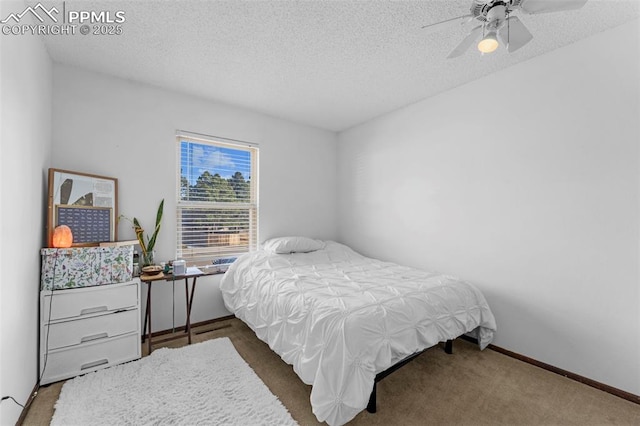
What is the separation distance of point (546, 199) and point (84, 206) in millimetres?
4001

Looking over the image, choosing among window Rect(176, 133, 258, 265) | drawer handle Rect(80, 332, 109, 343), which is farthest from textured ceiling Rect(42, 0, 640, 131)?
drawer handle Rect(80, 332, 109, 343)

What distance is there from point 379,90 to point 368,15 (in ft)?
3.88

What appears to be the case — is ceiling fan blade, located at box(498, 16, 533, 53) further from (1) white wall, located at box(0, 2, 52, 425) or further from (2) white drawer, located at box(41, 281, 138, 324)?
(2) white drawer, located at box(41, 281, 138, 324)

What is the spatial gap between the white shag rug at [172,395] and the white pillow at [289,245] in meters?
1.23

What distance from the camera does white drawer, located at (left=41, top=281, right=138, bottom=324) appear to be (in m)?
2.03

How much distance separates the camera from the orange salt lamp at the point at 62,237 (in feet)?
6.89

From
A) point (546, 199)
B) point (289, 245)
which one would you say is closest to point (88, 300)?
point (289, 245)

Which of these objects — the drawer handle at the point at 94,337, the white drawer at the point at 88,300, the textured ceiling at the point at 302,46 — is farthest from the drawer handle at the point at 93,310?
the textured ceiling at the point at 302,46

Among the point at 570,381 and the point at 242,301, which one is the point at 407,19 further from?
the point at 570,381

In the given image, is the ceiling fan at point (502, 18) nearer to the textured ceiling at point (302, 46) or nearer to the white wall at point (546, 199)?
the textured ceiling at point (302, 46)

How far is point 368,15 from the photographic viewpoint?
6.21 ft

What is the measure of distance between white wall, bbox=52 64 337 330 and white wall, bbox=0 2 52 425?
1.24ft

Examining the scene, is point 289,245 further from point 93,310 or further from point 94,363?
point 94,363

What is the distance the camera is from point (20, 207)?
5.42 ft
